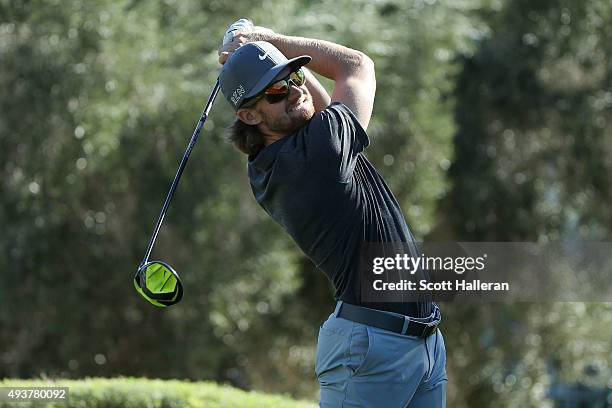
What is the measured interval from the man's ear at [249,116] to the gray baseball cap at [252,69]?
0.08 feet

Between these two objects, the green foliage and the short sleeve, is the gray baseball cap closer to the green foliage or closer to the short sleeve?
the short sleeve

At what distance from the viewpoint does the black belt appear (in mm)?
2752

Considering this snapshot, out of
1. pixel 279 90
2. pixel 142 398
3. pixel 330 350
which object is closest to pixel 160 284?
pixel 330 350

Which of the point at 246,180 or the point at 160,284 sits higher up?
the point at 246,180

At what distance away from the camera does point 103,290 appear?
27.5 feet

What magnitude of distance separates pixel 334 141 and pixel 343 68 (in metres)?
0.34

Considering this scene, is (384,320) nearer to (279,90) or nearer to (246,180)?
(279,90)

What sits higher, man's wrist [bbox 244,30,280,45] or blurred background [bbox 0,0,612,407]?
blurred background [bbox 0,0,612,407]

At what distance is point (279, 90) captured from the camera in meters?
2.82

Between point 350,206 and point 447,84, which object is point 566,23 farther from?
point 350,206

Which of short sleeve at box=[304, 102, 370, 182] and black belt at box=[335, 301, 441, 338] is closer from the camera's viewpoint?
short sleeve at box=[304, 102, 370, 182]

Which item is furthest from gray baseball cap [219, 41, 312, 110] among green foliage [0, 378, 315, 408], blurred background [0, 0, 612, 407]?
blurred background [0, 0, 612, 407]

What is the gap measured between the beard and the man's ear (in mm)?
27

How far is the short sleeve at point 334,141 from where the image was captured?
265 centimetres
